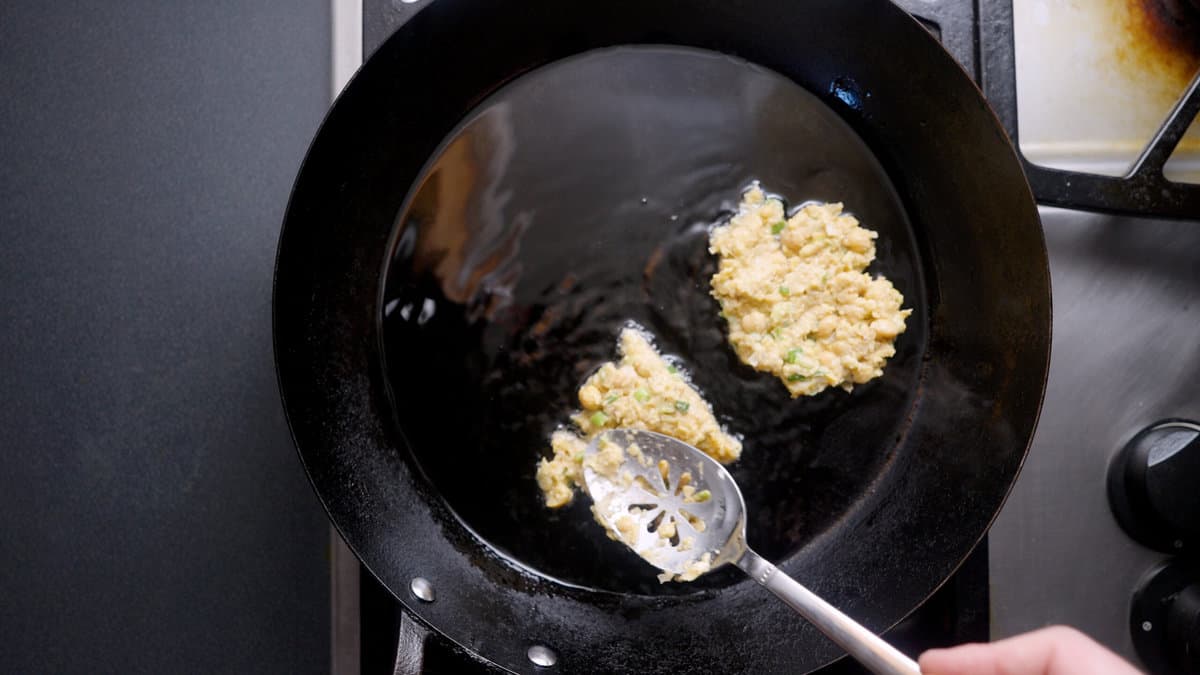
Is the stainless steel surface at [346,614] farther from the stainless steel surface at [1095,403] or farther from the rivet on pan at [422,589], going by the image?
the stainless steel surface at [1095,403]

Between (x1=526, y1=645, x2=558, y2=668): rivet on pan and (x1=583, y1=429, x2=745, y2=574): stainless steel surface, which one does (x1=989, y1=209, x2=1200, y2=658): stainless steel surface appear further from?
(x1=526, y1=645, x2=558, y2=668): rivet on pan

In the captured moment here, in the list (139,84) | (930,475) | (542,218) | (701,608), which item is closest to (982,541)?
(930,475)

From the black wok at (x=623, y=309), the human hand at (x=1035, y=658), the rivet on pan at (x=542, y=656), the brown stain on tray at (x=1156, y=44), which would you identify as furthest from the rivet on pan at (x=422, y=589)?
the brown stain on tray at (x=1156, y=44)

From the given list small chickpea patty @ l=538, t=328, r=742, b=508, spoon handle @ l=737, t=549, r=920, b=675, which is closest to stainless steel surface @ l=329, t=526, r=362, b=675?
small chickpea patty @ l=538, t=328, r=742, b=508

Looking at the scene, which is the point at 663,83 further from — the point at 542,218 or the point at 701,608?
the point at 701,608

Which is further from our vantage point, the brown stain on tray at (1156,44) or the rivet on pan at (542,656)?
the brown stain on tray at (1156,44)

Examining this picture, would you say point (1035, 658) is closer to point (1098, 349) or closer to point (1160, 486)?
point (1160, 486)

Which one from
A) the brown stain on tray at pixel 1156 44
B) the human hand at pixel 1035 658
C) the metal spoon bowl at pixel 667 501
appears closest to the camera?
the human hand at pixel 1035 658
